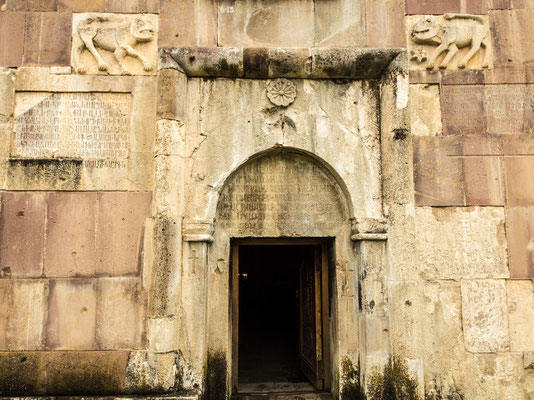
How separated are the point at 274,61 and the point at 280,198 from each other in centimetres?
140

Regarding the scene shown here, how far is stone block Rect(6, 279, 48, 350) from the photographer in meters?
4.06

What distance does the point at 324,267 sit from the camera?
4.74 meters

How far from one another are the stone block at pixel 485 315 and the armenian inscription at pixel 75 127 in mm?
3694

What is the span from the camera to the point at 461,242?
4293 millimetres

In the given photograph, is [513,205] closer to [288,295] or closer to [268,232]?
[268,232]

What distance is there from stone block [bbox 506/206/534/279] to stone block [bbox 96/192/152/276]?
11.9 feet

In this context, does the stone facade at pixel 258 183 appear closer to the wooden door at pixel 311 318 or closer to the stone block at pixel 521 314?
the stone block at pixel 521 314

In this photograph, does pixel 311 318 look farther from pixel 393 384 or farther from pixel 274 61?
pixel 274 61

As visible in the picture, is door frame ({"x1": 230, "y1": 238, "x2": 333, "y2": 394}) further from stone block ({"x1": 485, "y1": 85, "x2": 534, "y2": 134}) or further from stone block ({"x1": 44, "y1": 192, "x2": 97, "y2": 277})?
stone block ({"x1": 485, "y1": 85, "x2": 534, "y2": 134})

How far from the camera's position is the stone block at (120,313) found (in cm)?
409

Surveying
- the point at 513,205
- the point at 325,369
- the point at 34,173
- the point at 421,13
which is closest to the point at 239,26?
the point at 421,13

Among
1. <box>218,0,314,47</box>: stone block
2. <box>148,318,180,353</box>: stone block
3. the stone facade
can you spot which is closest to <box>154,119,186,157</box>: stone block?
the stone facade

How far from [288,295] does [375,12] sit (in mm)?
8134

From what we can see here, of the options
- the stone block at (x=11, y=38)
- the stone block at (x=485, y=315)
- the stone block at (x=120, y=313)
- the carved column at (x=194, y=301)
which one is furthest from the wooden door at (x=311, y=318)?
the stone block at (x=11, y=38)
